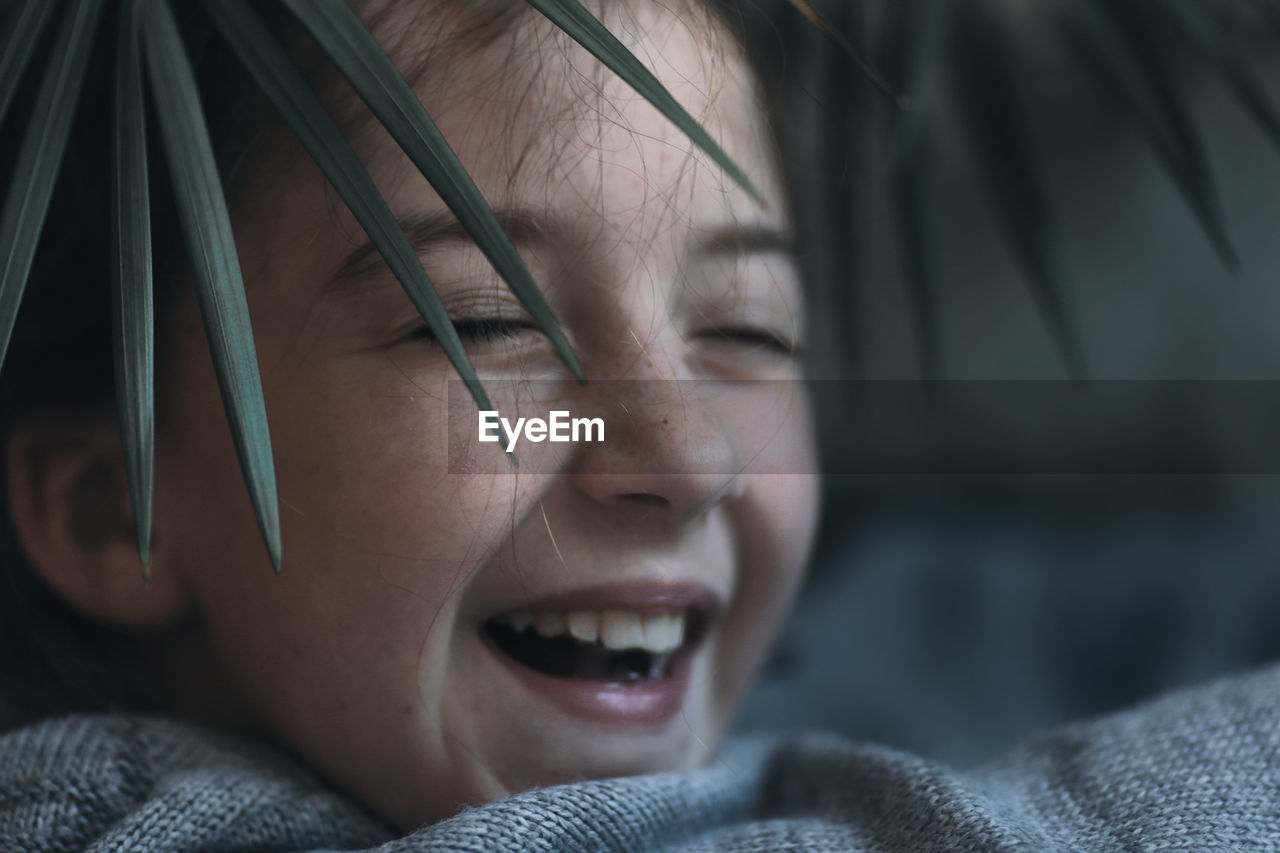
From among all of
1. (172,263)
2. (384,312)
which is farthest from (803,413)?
(172,263)

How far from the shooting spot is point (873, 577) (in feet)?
3.58

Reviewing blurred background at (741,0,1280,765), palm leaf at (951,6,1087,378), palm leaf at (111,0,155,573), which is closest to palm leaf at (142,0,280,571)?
palm leaf at (111,0,155,573)

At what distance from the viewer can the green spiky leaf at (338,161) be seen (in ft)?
1.32

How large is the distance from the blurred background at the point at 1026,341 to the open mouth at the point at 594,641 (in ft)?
0.80

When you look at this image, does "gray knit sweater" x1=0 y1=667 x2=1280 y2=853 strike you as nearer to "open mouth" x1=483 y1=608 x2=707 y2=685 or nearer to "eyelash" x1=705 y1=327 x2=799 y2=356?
"open mouth" x1=483 y1=608 x2=707 y2=685

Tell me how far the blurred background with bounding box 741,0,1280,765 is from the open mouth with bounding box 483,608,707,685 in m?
0.24

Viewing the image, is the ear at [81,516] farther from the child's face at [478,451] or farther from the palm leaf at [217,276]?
the palm leaf at [217,276]

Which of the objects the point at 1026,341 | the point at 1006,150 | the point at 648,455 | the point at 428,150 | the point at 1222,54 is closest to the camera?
the point at 428,150

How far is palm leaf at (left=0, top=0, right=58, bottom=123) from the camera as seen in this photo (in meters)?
0.43

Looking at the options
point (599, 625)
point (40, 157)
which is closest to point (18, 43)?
point (40, 157)

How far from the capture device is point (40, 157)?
431 mm

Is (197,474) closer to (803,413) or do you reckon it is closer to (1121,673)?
(803,413)

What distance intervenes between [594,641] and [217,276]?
28 cm

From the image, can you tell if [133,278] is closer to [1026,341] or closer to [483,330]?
[483,330]
